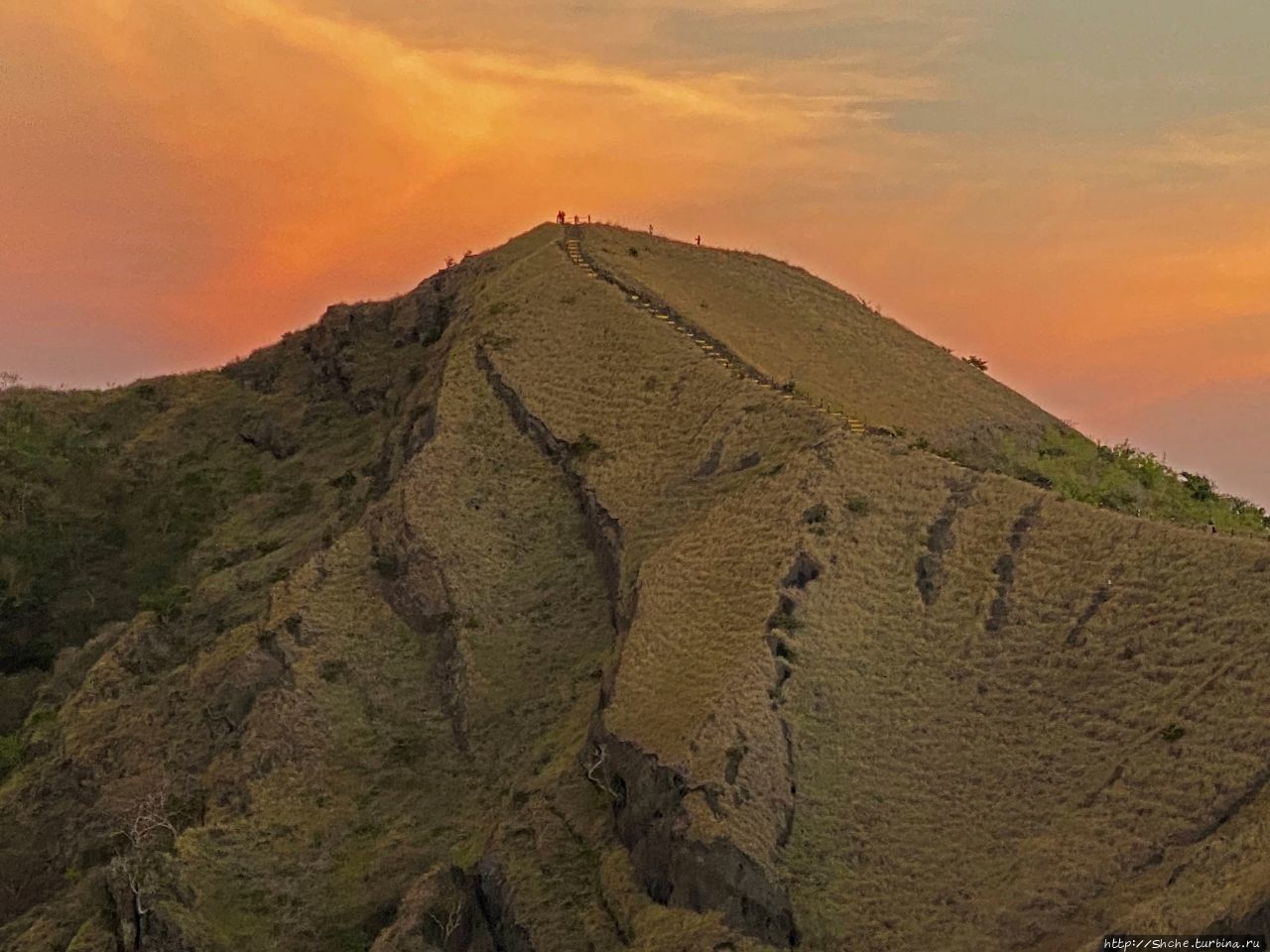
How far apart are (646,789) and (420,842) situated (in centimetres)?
1121

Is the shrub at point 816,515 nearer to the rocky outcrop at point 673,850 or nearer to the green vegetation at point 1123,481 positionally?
the rocky outcrop at point 673,850

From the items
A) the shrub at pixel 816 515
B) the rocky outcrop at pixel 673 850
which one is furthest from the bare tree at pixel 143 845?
the shrub at pixel 816 515

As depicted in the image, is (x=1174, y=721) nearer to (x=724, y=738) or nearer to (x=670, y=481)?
(x=724, y=738)

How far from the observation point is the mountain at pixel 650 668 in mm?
56000

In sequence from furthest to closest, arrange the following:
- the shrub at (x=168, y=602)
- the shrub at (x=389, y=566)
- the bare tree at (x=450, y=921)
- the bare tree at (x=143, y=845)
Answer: the shrub at (x=168, y=602) < the shrub at (x=389, y=566) < the bare tree at (x=143, y=845) < the bare tree at (x=450, y=921)

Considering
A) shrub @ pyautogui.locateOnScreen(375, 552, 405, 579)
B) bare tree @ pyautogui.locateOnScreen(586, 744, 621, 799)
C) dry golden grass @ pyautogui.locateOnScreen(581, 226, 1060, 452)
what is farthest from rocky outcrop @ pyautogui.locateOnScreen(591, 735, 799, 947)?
dry golden grass @ pyautogui.locateOnScreen(581, 226, 1060, 452)

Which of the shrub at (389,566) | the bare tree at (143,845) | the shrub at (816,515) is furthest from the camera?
the shrub at (389,566)

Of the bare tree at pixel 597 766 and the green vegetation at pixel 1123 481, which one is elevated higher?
the green vegetation at pixel 1123 481

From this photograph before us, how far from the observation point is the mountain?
184 ft

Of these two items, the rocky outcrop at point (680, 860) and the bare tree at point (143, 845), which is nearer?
the rocky outcrop at point (680, 860)

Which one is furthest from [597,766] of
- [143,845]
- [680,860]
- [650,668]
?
[143,845]

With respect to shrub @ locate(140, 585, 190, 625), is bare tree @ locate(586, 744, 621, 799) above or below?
below

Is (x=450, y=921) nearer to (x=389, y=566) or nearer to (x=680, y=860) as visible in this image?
(x=680, y=860)

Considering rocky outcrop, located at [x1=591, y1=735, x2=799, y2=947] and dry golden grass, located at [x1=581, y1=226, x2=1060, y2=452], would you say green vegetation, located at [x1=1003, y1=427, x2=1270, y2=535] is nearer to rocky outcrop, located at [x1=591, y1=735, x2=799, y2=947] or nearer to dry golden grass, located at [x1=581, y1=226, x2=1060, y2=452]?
dry golden grass, located at [x1=581, y1=226, x2=1060, y2=452]
